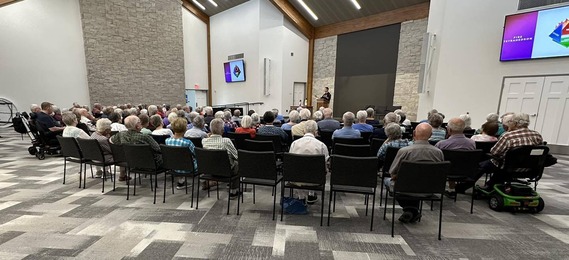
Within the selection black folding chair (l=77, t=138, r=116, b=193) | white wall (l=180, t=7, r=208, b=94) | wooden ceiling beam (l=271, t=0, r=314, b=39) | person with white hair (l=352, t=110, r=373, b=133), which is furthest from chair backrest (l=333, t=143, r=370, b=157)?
white wall (l=180, t=7, r=208, b=94)

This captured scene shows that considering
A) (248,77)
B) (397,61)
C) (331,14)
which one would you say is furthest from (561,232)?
(248,77)

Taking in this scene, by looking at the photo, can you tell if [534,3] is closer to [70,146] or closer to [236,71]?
[70,146]

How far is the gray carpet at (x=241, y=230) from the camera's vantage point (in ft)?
7.14

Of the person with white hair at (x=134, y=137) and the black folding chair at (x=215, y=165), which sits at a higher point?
the person with white hair at (x=134, y=137)

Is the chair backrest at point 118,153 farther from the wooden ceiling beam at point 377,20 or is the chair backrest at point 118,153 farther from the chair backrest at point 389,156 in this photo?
the wooden ceiling beam at point 377,20

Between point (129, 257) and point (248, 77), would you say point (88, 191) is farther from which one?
point (248, 77)

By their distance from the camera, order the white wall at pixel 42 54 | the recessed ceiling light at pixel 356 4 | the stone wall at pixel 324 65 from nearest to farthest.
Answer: the white wall at pixel 42 54 → the recessed ceiling light at pixel 356 4 → the stone wall at pixel 324 65

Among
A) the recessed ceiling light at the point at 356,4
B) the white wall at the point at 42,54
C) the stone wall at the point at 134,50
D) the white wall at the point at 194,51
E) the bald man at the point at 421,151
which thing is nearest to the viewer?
the bald man at the point at 421,151

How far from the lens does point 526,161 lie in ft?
10.1

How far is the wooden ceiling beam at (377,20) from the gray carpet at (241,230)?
852cm

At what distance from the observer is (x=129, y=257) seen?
207cm

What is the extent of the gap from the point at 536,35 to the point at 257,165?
8158mm

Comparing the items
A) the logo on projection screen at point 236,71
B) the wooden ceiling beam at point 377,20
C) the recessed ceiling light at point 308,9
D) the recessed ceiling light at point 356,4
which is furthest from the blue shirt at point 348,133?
the logo on projection screen at point 236,71

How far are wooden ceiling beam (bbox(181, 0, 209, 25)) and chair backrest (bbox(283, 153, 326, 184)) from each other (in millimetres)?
14813
